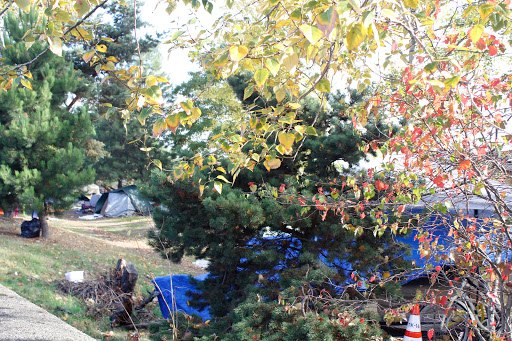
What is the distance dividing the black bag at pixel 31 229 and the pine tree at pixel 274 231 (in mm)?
7479

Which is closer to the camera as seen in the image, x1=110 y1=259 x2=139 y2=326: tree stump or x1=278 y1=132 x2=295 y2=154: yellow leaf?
x1=278 y1=132 x2=295 y2=154: yellow leaf

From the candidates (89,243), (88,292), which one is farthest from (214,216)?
(89,243)

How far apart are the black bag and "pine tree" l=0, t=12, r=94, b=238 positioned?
0.63 ft

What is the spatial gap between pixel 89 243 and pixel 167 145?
11.3 meters

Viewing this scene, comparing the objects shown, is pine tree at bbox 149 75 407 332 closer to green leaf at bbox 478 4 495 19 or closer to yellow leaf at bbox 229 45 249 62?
yellow leaf at bbox 229 45 249 62

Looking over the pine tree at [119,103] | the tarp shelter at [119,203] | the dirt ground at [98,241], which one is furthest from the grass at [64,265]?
the tarp shelter at [119,203]

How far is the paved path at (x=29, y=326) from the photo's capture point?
11.7 ft

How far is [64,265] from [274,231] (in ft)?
21.3

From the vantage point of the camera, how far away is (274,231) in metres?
4.99

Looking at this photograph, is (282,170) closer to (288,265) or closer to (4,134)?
(288,265)

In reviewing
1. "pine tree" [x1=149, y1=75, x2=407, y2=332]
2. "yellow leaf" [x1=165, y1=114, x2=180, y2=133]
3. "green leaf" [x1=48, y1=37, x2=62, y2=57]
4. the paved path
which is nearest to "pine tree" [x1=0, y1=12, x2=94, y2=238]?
the paved path

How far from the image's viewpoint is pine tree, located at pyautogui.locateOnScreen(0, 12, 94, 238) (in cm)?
998

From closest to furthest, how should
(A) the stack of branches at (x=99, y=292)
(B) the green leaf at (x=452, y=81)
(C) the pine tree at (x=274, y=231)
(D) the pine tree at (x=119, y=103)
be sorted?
1. (B) the green leaf at (x=452, y=81)
2. (C) the pine tree at (x=274, y=231)
3. (A) the stack of branches at (x=99, y=292)
4. (D) the pine tree at (x=119, y=103)

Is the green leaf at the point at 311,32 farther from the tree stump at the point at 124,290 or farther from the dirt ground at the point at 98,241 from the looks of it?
the dirt ground at the point at 98,241
